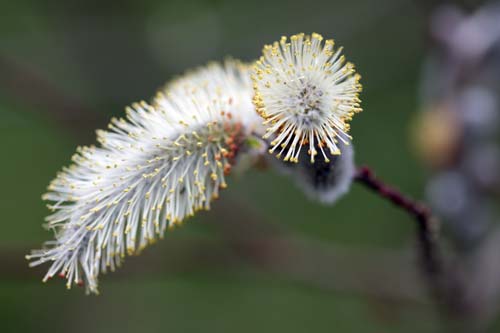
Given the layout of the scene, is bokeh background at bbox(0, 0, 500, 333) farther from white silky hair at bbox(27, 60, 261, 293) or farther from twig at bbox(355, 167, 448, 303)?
white silky hair at bbox(27, 60, 261, 293)

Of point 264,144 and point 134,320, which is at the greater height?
point 264,144

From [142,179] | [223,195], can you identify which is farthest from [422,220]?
[223,195]

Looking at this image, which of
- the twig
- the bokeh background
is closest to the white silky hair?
the twig

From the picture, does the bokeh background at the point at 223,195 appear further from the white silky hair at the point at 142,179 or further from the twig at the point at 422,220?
the white silky hair at the point at 142,179

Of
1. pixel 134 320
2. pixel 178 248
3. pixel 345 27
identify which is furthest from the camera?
pixel 134 320

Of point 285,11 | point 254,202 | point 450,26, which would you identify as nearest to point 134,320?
point 254,202

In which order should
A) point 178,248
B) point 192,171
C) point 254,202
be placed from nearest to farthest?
point 192,171 → point 178,248 → point 254,202

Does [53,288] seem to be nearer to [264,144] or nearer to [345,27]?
[345,27]

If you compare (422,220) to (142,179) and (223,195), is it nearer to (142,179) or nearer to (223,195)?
(142,179)

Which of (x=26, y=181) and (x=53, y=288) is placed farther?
(x=26, y=181)
